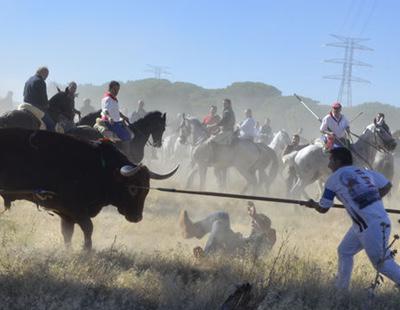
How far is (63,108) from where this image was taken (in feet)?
50.3

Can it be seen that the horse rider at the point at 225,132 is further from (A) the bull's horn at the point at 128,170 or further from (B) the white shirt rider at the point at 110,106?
A: (A) the bull's horn at the point at 128,170

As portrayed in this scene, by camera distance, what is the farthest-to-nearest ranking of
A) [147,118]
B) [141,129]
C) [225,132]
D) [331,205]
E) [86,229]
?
[225,132] → [147,118] → [141,129] → [86,229] → [331,205]

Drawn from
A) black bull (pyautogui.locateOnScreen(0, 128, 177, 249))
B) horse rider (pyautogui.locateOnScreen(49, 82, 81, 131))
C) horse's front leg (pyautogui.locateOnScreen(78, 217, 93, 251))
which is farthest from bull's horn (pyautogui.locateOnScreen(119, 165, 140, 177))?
horse rider (pyautogui.locateOnScreen(49, 82, 81, 131))

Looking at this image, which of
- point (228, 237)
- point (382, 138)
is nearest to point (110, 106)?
point (228, 237)

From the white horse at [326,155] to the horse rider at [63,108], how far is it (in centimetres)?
730

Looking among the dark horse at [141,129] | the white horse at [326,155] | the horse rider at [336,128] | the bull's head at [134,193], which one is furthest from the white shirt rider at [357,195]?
the white horse at [326,155]

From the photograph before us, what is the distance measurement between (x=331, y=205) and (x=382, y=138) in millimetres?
11585

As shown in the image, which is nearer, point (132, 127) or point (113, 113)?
point (113, 113)

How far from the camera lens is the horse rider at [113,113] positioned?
46.5 feet

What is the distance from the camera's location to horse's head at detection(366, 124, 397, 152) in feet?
63.6

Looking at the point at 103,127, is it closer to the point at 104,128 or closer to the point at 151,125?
the point at 104,128

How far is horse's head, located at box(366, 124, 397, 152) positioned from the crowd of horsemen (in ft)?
0.46

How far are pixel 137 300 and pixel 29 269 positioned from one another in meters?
1.31

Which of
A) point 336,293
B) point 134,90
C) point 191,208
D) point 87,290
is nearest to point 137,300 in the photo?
point 87,290
